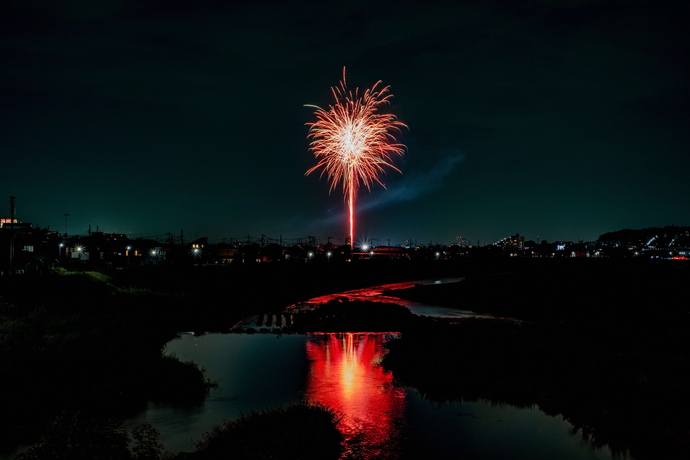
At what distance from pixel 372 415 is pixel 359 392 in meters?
3.02

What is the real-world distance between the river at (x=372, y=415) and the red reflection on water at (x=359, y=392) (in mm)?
31

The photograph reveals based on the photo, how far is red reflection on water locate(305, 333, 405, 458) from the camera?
15453 mm

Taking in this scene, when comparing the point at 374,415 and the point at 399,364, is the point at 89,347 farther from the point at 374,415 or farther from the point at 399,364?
the point at 399,364

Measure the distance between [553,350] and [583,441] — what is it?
21.9 ft

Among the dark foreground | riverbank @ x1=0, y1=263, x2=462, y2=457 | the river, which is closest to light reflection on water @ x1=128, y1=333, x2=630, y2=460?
the river

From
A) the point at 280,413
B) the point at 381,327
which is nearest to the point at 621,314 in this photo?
the point at 381,327

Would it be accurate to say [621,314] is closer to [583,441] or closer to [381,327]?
[381,327]

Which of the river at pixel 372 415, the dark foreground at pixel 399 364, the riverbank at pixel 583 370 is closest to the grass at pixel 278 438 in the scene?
the dark foreground at pixel 399 364

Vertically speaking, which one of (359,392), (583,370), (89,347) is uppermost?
(89,347)

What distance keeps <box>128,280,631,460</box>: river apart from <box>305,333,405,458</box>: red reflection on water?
0.03 m

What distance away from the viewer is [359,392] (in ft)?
67.3

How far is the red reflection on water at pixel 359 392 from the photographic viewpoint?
608 inches

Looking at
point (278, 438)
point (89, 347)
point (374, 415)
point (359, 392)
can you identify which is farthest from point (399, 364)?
point (89, 347)

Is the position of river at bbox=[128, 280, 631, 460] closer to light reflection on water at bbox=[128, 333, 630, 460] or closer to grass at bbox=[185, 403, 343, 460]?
light reflection on water at bbox=[128, 333, 630, 460]
